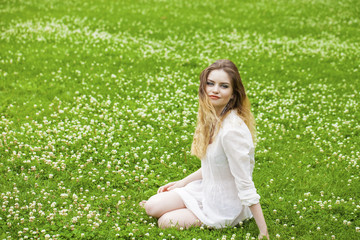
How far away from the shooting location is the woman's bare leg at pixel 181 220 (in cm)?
569

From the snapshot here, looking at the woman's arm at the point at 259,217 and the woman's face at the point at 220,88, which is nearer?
the woman's arm at the point at 259,217

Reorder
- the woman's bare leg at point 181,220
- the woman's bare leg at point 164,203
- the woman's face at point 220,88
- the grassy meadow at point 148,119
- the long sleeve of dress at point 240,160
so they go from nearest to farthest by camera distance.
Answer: the long sleeve of dress at point 240,160 < the woman's face at point 220,88 < the woman's bare leg at point 181,220 < the woman's bare leg at point 164,203 < the grassy meadow at point 148,119

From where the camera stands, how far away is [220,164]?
5.34 m

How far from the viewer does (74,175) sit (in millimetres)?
7270

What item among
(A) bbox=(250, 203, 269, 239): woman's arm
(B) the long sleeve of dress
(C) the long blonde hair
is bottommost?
(A) bbox=(250, 203, 269, 239): woman's arm

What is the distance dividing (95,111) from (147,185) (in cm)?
355

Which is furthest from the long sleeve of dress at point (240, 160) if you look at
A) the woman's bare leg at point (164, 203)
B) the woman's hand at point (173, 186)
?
the woman's hand at point (173, 186)

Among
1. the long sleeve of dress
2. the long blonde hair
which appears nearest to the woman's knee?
the long blonde hair

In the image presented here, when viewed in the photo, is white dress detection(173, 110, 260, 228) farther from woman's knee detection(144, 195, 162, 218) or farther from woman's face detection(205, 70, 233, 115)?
woman's knee detection(144, 195, 162, 218)

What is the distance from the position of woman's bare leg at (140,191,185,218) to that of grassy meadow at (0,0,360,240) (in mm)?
222

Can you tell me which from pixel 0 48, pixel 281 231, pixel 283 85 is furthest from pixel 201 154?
pixel 0 48

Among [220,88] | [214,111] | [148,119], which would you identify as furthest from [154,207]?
[148,119]

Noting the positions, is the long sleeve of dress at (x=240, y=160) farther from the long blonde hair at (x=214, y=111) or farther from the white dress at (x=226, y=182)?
the long blonde hair at (x=214, y=111)

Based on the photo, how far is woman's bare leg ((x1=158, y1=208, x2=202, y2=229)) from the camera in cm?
569
